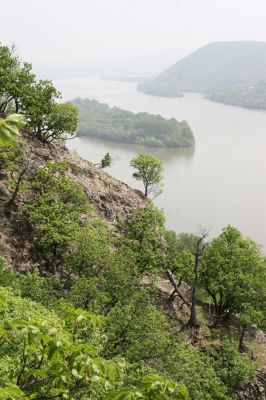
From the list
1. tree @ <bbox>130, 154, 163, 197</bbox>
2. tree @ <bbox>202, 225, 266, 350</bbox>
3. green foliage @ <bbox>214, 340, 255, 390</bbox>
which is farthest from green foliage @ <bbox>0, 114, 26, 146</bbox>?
tree @ <bbox>130, 154, 163, 197</bbox>

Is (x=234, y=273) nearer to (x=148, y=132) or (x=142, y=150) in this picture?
(x=142, y=150)

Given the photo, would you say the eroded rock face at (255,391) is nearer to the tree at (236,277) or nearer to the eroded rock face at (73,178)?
the tree at (236,277)

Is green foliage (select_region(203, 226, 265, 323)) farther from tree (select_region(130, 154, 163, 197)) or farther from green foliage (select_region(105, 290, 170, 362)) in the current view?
tree (select_region(130, 154, 163, 197))

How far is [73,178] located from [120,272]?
16.5 m

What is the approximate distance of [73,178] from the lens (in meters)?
41.4

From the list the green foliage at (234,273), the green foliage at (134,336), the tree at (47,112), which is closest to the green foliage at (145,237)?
the green foliage at (234,273)

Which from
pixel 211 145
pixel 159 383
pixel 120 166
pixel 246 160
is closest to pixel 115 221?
pixel 159 383

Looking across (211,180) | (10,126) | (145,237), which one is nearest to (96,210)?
(145,237)

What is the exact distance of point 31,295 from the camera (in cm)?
2206

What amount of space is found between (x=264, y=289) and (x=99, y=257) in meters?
16.5

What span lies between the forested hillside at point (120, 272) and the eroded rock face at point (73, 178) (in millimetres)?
117

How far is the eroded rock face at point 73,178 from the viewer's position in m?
32.2

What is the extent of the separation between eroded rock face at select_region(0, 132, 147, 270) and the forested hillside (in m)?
0.12

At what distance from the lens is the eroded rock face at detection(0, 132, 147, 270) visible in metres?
32.2
